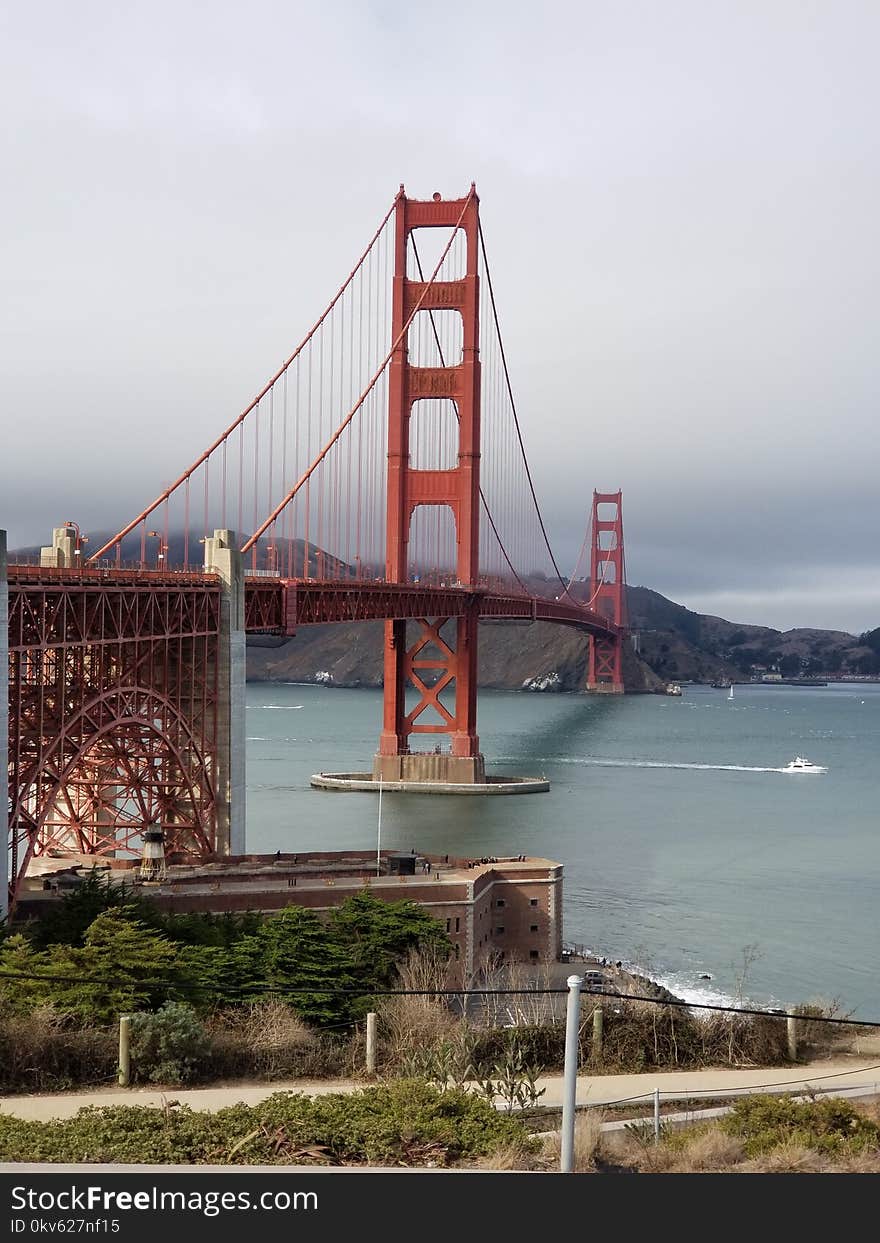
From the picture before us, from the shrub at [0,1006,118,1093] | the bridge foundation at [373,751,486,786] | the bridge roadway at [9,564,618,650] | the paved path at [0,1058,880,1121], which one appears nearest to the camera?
the paved path at [0,1058,880,1121]

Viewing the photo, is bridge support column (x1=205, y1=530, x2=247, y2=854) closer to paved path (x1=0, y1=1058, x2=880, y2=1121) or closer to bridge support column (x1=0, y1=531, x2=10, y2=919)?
bridge support column (x1=0, y1=531, x2=10, y2=919)

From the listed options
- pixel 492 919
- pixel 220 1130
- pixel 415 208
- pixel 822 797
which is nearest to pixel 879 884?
pixel 492 919

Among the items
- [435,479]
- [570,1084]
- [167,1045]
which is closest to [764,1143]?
[570,1084]

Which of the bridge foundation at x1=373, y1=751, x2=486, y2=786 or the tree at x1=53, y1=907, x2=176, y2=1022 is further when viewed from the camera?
the bridge foundation at x1=373, y1=751, x2=486, y2=786

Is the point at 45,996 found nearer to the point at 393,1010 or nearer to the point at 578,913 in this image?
the point at 393,1010

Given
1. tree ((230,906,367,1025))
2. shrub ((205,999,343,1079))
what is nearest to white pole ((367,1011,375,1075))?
shrub ((205,999,343,1079))

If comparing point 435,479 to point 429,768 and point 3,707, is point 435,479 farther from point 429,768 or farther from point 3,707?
point 3,707

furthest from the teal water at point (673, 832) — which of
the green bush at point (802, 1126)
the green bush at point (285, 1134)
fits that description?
the green bush at point (285, 1134)
